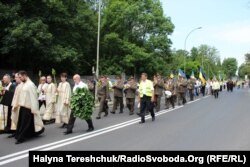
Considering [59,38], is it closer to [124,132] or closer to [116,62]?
[116,62]

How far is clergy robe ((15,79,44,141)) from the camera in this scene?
1212cm

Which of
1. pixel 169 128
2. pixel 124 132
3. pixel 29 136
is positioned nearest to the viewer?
pixel 29 136

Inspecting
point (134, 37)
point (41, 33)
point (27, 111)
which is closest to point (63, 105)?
point (27, 111)

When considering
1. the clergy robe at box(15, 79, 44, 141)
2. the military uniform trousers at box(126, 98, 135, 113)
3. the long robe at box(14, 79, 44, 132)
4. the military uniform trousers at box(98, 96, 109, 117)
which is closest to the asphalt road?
the clergy robe at box(15, 79, 44, 141)

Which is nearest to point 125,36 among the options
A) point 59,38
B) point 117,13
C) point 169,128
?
point 117,13

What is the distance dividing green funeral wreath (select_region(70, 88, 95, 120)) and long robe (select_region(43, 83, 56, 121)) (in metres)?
2.44

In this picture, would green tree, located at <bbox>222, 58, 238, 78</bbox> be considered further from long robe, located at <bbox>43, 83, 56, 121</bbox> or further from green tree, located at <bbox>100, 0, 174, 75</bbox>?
long robe, located at <bbox>43, 83, 56, 121</bbox>

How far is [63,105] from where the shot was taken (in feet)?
48.4

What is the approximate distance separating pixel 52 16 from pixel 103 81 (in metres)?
19.1

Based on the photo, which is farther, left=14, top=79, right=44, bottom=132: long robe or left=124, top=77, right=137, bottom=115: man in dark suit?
left=124, top=77, right=137, bottom=115: man in dark suit

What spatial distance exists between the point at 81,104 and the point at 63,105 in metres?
1.32

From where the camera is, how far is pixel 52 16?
1495 inches

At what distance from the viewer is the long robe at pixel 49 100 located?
16000 millimetres

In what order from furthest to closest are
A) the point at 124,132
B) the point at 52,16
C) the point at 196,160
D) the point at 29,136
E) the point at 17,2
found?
the point at 52,16
the point at 17,2
the point at 124,132
the point at 29,136
the point at 196,160
